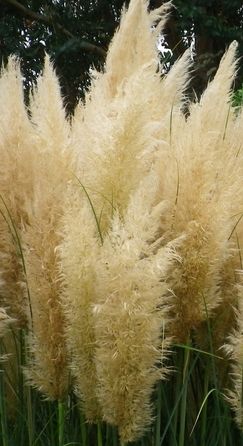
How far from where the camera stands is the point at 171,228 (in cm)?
193

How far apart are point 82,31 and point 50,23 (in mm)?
400

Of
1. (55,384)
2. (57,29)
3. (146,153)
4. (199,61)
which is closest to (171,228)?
(146,153)

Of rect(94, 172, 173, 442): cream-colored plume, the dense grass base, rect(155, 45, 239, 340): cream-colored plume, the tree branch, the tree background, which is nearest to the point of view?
rect(94, 172, 173, 442): cream-colored plume

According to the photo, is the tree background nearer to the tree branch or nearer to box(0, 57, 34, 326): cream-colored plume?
the tree branch

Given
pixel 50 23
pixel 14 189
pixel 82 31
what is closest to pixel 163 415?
pixel 14 189

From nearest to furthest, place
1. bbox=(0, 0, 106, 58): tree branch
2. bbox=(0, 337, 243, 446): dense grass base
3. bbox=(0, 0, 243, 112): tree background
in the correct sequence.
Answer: bbox=(0, 337, 243, 446): dense grass base → bbox=(0, 0, 243, 112): tree background → bbox=(0, 0, 106, 58): tree branch

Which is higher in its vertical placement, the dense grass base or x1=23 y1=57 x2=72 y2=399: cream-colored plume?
x1=23 y1=57 x2=72 y2=399: cream-colored plume

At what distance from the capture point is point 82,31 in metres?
9.30

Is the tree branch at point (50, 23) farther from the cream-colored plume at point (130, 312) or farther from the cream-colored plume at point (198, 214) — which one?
the cream-colored plume at point (130, 312)

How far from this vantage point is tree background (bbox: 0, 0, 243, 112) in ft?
27.2

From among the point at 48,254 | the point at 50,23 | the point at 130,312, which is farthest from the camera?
→ the point at 50,23

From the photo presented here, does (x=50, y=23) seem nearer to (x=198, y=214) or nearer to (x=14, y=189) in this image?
(x=14, y=189)

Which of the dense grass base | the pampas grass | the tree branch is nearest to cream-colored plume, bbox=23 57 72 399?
the pampas grass

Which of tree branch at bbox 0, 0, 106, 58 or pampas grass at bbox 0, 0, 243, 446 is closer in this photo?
pampas grass at bbox 0, 0, 243, 446
